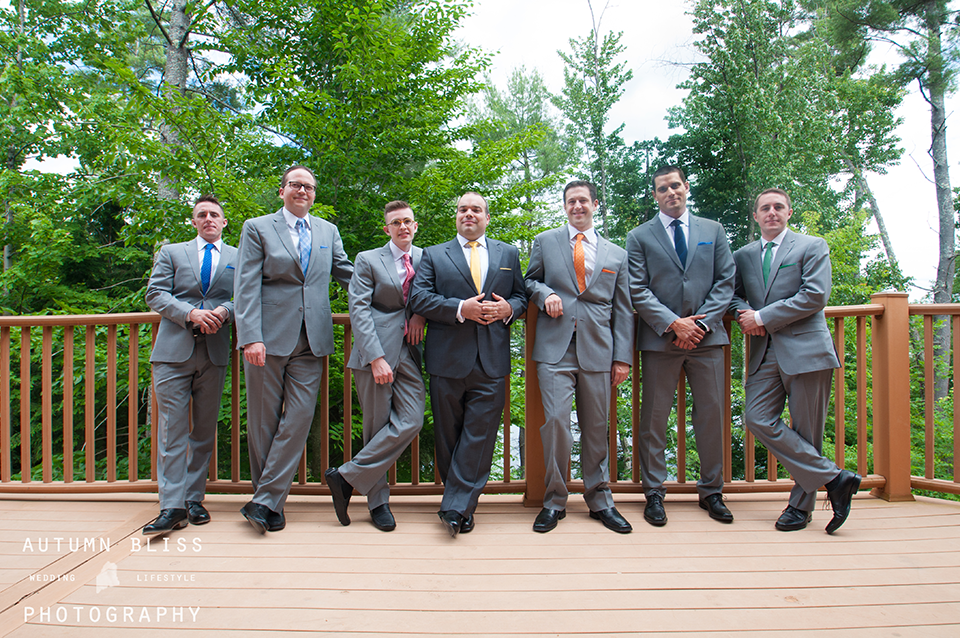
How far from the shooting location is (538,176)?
17047 mm

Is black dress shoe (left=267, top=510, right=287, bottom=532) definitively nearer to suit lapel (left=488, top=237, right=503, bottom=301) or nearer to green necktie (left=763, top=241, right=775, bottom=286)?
suit lapel (left=488, top=237, right=503, bottom=301)

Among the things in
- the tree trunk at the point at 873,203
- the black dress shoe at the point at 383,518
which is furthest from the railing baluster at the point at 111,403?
the tree trunk at the point at 873,203

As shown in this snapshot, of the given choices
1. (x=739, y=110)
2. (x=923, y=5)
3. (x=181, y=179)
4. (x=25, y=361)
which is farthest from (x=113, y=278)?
(x=923, y=5)

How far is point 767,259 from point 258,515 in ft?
9.88

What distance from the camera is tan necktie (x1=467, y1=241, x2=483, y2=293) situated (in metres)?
2.60

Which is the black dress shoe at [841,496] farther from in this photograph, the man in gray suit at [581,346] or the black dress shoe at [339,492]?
the black dress shoe at [339,492]

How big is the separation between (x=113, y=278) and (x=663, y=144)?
60.9 ft

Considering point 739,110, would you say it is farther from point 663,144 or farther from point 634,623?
point 634,623

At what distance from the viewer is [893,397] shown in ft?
9.55

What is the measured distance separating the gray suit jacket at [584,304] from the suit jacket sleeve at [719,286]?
410mm

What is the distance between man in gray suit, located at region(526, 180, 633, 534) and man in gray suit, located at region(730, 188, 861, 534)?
2.34 ft

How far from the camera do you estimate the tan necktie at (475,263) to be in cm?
260

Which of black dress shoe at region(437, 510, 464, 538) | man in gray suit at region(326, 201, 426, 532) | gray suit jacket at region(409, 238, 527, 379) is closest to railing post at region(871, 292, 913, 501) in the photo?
gray suit jacket at region(409, 238, 527, 379)

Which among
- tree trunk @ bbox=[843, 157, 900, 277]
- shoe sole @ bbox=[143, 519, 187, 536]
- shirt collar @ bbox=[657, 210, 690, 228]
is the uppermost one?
tree trunk @ bbox=[843, 157, 900, 277]
